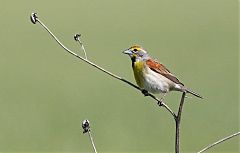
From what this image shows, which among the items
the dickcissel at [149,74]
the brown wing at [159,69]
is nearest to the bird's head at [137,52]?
the dickcissel at [149,74]

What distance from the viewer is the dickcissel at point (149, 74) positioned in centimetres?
566

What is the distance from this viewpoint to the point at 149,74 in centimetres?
571

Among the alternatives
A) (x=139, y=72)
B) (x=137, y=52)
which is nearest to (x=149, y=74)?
(x=139, y=72)

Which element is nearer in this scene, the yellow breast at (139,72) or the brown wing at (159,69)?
the yellow breast at (139,72)

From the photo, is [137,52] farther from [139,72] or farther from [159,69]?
[159,69]

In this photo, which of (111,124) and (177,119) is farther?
(111,124)

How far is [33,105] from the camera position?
1215cm

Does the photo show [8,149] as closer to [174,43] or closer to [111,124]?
[111,124]

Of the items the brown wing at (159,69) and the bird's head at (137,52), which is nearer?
the bird's head at (137,52)

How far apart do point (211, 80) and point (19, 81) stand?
12.3 feet

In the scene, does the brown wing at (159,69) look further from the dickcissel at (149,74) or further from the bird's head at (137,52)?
the bird's head at (137,52)

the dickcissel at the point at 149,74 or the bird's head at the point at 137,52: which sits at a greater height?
the bird's head at the point at 137,52

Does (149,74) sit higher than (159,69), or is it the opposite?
(159,69)

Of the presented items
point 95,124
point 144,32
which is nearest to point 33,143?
point 95,124
